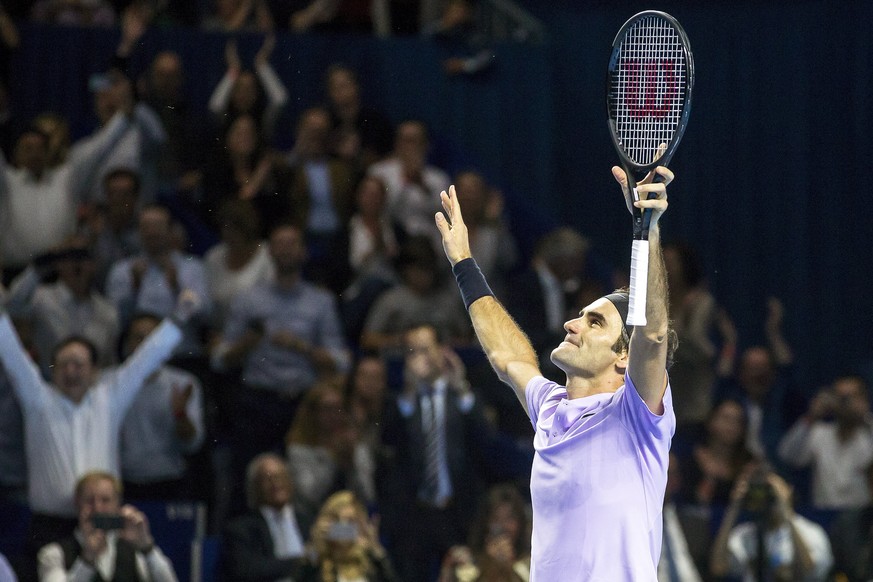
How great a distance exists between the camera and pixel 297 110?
10.2 metres

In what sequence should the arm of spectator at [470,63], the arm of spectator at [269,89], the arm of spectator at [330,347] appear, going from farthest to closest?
the arm of spectator at [470,63] < the arm of spectator at [269,89] < the arm of spectator at [330,347]

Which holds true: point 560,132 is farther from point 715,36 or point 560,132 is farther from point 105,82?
point 105,82

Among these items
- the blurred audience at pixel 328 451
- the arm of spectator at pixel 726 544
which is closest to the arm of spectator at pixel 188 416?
the blurred audience at pixel 328 451

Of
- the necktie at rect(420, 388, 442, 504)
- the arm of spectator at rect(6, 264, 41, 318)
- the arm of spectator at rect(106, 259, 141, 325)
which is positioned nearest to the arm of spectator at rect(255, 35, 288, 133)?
the arm of spectator at rect(106, 259, 141, 325)

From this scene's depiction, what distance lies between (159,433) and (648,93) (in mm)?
4073

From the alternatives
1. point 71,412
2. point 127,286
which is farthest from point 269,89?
point 71,412

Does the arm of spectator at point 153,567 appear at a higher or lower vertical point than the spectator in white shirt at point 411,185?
lower

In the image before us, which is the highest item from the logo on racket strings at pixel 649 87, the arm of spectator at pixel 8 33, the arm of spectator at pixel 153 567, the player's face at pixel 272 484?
the logo on racket strings at pixel 649 87

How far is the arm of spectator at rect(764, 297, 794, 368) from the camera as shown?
10.2 m

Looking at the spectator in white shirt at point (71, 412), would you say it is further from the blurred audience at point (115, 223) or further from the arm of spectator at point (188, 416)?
the blurred audience at point (115, 223)

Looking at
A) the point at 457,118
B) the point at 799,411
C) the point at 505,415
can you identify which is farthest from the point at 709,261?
the point at 505,415

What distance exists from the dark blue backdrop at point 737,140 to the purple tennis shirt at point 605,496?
250 inches

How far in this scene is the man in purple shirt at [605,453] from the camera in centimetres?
383

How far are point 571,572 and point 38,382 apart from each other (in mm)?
4162
